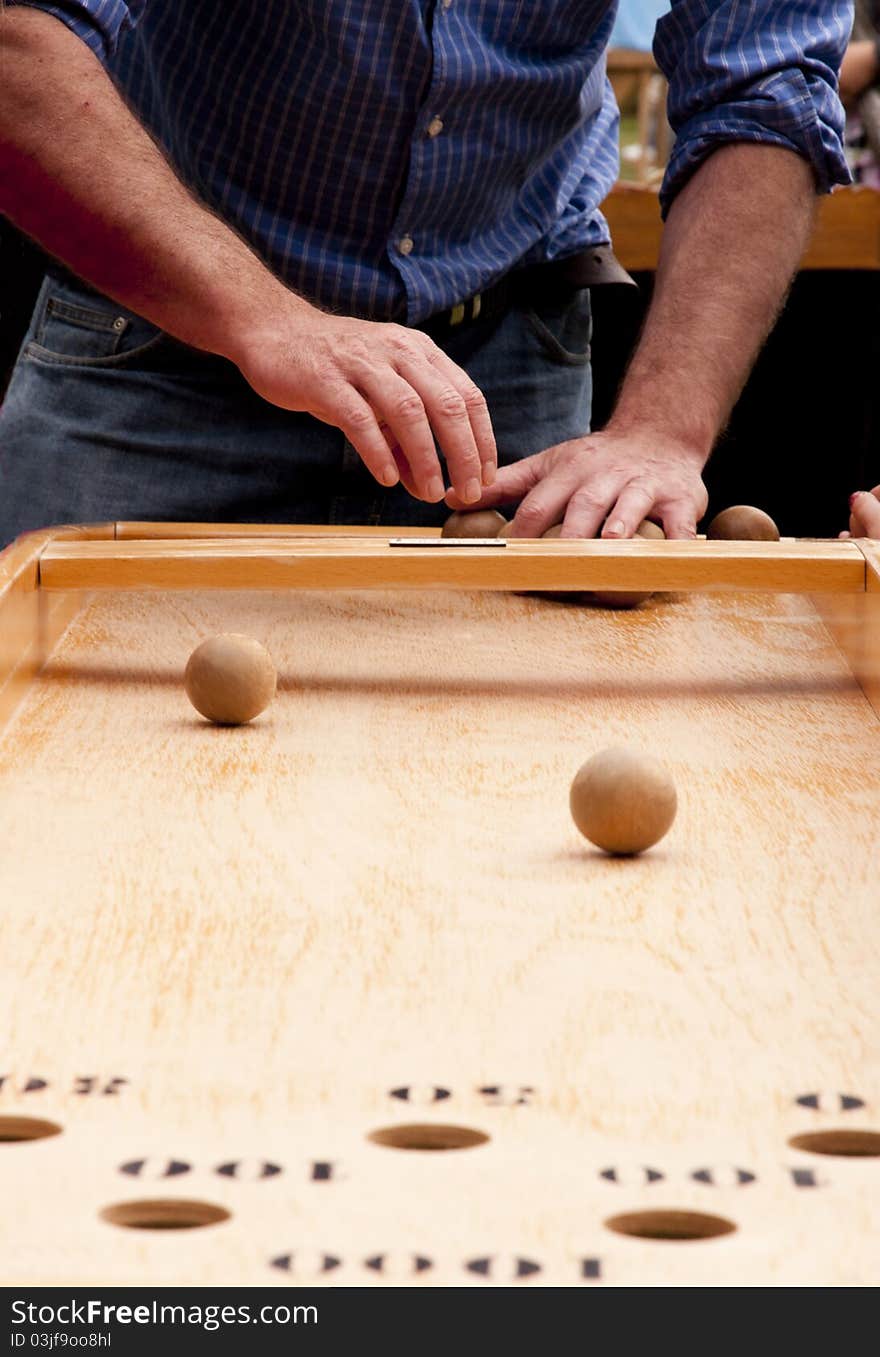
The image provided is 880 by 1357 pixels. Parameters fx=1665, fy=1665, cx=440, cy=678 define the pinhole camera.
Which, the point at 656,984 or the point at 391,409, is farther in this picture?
the point at 391,409

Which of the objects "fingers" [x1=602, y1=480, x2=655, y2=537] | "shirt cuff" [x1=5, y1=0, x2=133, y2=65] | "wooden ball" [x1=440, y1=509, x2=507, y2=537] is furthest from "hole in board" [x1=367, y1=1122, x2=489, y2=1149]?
"shirt cuff" [x1=5, y1=0, x2=133, y2=65]

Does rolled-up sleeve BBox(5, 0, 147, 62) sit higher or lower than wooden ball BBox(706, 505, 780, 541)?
higher

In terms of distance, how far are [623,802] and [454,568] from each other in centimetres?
57

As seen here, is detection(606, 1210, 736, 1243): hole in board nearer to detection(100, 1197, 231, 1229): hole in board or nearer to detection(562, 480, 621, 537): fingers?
detection(100, 1197, 231, 1229): hole in board

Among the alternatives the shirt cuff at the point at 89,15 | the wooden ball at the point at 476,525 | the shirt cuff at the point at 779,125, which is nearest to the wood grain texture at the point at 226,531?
the wooden ball at the point at 476,525

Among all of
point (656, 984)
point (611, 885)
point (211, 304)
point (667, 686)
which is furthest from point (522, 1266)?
point (211, 304)

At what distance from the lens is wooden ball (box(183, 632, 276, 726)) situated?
49.0 inches

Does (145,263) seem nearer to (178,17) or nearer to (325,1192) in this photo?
(178,17)

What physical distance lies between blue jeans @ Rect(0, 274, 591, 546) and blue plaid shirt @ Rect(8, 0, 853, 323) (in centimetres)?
16

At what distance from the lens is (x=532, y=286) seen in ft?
7.70

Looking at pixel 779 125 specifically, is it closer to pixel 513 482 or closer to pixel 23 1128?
pixel 513 482

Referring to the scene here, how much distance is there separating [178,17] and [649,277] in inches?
94.8

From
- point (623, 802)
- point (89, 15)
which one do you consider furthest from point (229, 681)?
point (89, 15)

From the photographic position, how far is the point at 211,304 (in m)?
1.73
